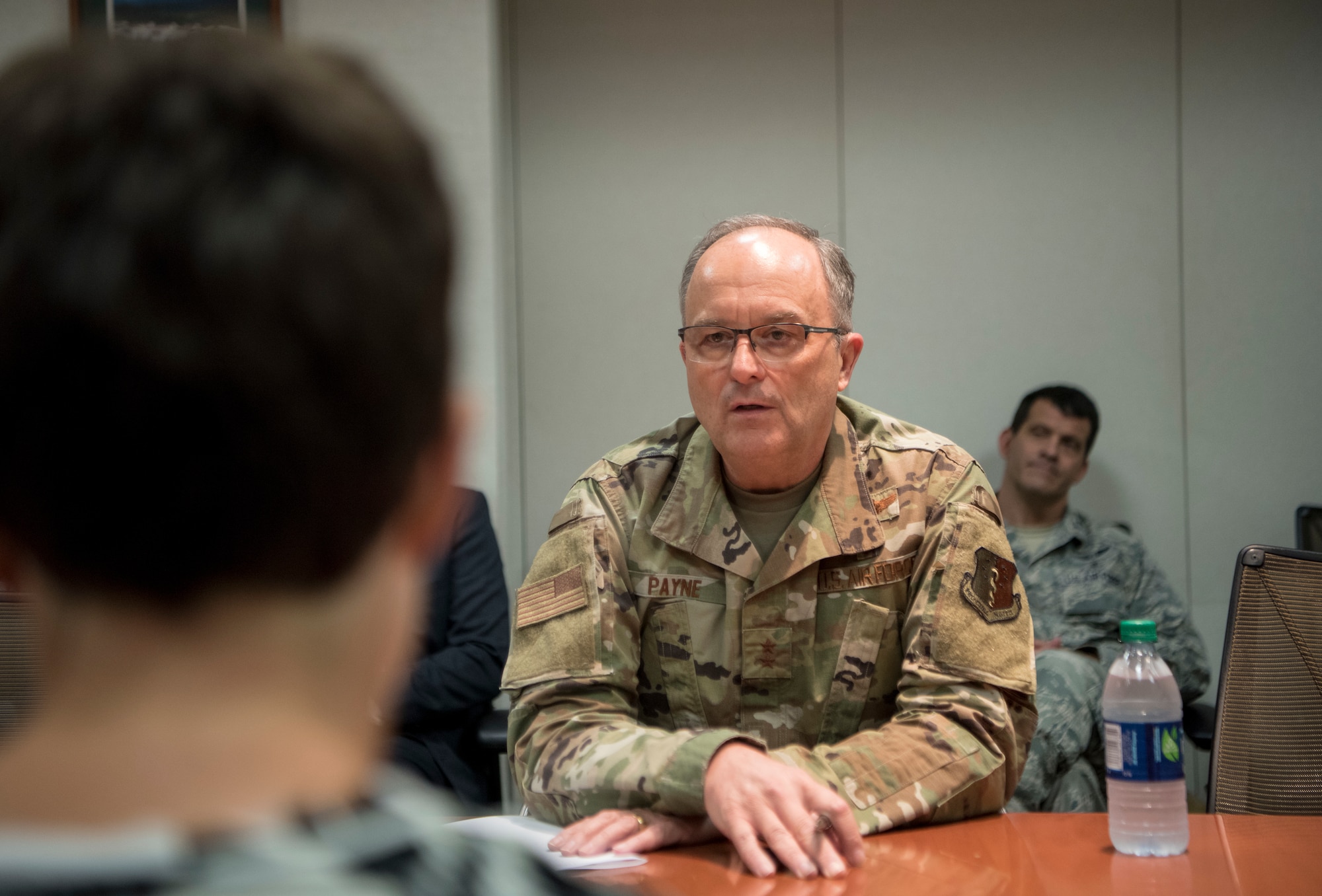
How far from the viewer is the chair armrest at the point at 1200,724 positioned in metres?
2.53

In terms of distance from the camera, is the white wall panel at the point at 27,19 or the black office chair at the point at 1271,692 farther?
the white wall panel at the point at 27,19

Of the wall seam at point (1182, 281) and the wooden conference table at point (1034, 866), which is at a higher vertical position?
the wall seam at point (1182, 281)

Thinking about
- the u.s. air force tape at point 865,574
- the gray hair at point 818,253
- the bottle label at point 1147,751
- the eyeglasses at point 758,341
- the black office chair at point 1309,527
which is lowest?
the bottle label at point 1147,751

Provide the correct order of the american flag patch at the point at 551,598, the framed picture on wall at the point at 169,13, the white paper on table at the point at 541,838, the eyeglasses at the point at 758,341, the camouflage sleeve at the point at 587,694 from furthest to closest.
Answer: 1. the framed picture on wall at the point at 169,13
2. the eyeglasses at the point at 758,341
3. the american flag patch at the point at 551,598
4. the camouflage sleeve at the point at 587,694
5. the white paper on table at the point at 541,838

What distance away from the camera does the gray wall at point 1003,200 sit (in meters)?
3.70

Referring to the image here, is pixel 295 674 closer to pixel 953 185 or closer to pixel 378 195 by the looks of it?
pixel 378 195

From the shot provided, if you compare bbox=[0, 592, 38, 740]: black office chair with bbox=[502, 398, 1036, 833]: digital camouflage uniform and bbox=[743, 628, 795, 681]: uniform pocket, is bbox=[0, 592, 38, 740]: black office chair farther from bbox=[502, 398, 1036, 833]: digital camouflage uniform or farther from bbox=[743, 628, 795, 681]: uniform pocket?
bbox=[743, 628, 795, 681]: uniform pocket

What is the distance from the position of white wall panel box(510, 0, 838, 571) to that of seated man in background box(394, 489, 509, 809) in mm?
835

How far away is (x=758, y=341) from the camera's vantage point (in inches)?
72.9

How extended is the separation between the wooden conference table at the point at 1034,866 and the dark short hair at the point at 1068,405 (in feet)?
7.29

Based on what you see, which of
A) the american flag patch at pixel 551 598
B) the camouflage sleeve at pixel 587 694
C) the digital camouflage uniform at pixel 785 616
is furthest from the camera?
the american flag patch at pixel 551 598

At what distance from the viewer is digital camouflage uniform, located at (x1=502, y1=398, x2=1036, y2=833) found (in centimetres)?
159

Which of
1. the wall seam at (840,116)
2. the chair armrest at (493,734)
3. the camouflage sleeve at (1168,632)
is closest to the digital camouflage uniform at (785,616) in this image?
the chair armrest at (493,734)

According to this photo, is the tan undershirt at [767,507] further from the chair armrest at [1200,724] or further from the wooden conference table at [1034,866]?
the chair armrest at [1200,724]
